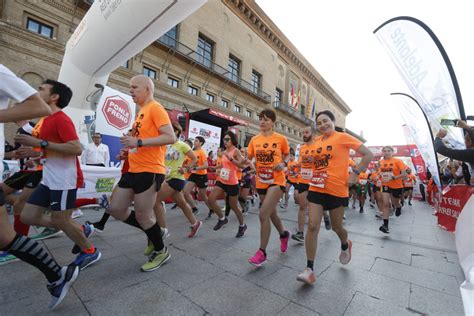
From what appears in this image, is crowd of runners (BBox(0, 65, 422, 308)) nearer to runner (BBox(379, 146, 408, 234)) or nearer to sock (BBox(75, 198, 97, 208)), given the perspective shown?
sock (BBox(75, 198, 97, 208))

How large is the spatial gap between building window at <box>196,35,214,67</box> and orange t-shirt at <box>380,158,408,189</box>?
64.3 feet

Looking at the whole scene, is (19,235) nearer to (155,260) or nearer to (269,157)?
(155,260)

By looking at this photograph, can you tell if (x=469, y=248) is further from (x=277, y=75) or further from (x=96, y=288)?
(x=277, y=75)

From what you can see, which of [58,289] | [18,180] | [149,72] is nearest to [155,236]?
[58,289]

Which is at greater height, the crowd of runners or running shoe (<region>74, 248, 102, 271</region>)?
the crowd of runners

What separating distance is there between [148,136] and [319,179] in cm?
198

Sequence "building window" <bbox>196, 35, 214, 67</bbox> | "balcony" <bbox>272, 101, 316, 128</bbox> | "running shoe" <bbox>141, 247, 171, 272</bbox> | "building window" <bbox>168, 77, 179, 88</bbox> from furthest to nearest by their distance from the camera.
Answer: "balcony" <bbox>272, 101, 316, 128</bbox> → "building window" <bbox>196, 35, 214, 67</bbox> → "building window" <bbox>168, 77, 179, 88</bbox> → "running shoe" <bbox>141, 247, 171, 272</bbox>

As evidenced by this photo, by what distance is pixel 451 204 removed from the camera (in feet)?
17.5

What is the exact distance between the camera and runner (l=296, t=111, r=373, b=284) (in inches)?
102

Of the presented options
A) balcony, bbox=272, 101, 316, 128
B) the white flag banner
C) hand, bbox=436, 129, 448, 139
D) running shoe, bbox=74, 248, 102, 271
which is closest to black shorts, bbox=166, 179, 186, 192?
running shoe, bbox=74, 248, 102, 271

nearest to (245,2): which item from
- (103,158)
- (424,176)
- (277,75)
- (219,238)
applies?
(277,75)

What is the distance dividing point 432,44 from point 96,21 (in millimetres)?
5478

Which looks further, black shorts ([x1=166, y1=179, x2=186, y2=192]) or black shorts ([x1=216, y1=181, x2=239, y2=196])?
black shorts ([x1=216, y1=181, x2=239, y2=196])

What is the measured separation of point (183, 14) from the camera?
9.55 ft
